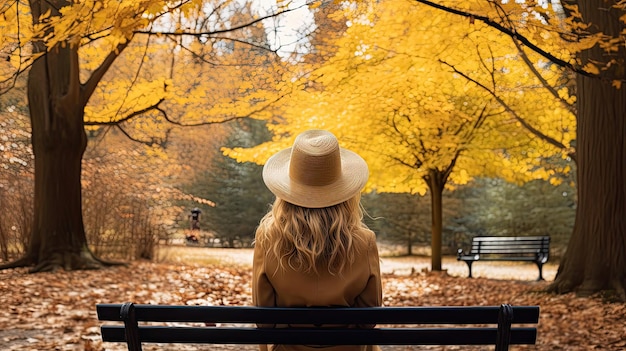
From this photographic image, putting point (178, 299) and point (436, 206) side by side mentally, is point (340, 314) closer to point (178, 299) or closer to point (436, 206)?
point (178, 299)

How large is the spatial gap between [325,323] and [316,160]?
26.1 inches

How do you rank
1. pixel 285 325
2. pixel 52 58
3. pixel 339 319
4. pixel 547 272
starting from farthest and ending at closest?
pixel 547 272 < pixel 52 58 < pixel 285 325 < pixel 339 319

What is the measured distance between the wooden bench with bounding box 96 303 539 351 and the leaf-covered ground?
359cm

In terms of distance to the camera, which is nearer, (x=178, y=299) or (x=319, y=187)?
(x=319, y=187)

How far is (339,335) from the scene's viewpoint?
276cm

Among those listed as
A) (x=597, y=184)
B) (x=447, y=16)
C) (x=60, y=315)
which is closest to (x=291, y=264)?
(x=60, y=315)

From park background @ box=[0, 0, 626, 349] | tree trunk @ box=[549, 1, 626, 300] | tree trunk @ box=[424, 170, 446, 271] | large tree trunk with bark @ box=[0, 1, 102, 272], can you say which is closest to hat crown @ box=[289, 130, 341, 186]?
park background @ box=[0, 0, 626, 349]

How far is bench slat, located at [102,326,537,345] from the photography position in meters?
2.76

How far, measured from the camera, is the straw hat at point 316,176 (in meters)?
2.80

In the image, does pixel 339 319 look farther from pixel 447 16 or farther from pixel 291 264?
pixel 447 16

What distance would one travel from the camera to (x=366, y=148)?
1523 cm

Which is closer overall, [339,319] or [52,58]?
[339,319]

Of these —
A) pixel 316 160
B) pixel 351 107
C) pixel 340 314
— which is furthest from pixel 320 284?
pixel 351 107

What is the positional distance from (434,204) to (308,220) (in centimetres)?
1407
